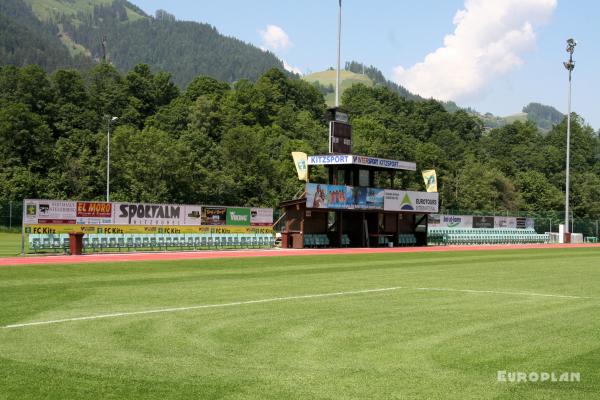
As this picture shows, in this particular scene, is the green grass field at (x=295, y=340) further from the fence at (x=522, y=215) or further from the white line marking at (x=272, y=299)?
the fence at (x=522, y=215)

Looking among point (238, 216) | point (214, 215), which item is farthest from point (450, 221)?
point (214, 215)

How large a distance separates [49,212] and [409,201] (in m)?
25.2

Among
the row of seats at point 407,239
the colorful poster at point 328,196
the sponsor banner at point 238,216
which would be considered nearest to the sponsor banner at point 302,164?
the colorful poster at point 328,196

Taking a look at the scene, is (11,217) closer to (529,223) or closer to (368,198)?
(368,198)

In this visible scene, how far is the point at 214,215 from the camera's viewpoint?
40.2 m

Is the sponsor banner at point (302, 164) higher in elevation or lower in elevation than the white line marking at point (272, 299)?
higher

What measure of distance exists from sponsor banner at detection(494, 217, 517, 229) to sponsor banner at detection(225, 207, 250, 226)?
1162 inches

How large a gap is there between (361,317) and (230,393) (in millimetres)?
5256

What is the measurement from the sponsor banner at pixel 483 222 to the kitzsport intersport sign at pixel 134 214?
24880 millimetres

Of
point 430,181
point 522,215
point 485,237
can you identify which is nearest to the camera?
point 430,181

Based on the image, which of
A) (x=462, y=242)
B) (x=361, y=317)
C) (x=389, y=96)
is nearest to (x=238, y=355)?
(x=361, y=317)

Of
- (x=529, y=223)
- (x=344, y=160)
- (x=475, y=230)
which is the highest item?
(x=344, y=160)

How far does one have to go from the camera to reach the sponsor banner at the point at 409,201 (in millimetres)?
46250

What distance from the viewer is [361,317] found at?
1148cm
